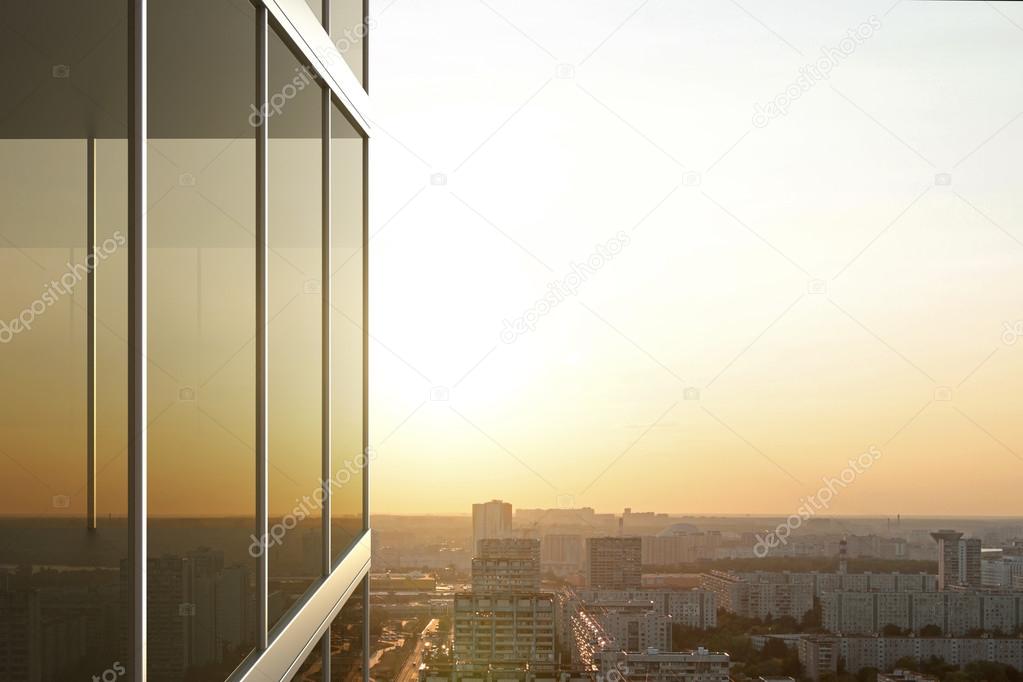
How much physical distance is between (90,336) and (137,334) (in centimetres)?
11

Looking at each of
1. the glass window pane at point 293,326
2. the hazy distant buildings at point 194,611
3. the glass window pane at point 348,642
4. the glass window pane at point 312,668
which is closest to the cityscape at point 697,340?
the glass window pane at point 348,642

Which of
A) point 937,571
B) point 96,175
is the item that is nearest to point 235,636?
point 96,175

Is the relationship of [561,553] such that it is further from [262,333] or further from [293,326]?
[262,333]

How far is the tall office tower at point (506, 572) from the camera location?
599 cm

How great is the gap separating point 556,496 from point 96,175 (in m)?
5.04

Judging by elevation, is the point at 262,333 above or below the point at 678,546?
above

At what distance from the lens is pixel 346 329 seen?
285cm

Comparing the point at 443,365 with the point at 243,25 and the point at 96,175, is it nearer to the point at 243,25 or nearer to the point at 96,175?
the point at 243,25

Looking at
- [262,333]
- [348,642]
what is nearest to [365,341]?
[348,642]

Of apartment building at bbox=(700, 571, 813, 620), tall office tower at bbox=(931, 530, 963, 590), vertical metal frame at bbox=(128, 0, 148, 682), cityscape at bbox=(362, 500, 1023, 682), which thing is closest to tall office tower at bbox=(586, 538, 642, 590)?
Answer: cityscape at bbox=(362, 500, 1023, 682)

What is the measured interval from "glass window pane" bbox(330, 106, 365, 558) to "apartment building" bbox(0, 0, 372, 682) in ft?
1.29

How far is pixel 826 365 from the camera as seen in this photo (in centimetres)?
595

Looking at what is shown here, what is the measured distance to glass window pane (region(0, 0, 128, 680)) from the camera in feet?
2.60

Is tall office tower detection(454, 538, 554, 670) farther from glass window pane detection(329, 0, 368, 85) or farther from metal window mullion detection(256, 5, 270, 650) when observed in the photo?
metal window mullion detection(256, 5, 270, 650)
